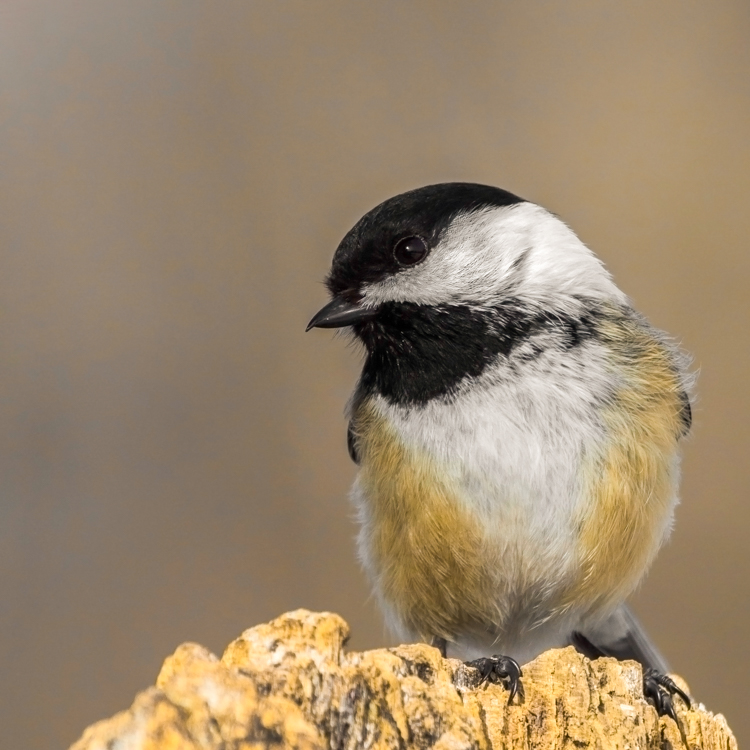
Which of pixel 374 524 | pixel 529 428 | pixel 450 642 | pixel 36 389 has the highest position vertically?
pixel 36 389

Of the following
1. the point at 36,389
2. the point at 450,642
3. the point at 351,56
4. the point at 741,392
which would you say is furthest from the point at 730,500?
the point at 36,389

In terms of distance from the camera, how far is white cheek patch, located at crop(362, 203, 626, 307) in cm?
208

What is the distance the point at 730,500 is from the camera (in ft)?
10.8

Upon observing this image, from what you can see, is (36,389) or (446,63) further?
(446,63)

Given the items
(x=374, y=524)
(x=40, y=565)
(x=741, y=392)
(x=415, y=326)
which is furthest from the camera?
(x=741, y=392)

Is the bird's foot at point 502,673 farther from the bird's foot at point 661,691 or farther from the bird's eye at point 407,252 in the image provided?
the bird's eye at point 407,252

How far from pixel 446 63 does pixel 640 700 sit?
2708 mm

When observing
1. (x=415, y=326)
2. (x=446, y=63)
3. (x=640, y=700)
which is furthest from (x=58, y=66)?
(x=640, y=700)

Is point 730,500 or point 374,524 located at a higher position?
point 374,524

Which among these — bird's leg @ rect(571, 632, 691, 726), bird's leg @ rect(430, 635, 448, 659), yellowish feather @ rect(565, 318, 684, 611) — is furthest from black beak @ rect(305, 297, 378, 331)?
bird's leg @ rect(571, 632, 691, 726)

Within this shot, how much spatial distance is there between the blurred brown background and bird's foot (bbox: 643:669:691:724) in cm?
142

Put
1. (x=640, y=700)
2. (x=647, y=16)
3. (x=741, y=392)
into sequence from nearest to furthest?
(x=640, y=700), (x=741, y=392), (x=647, y=16)

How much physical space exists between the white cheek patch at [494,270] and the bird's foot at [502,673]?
2.66 ft

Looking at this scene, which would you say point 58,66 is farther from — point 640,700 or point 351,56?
point 640,700
